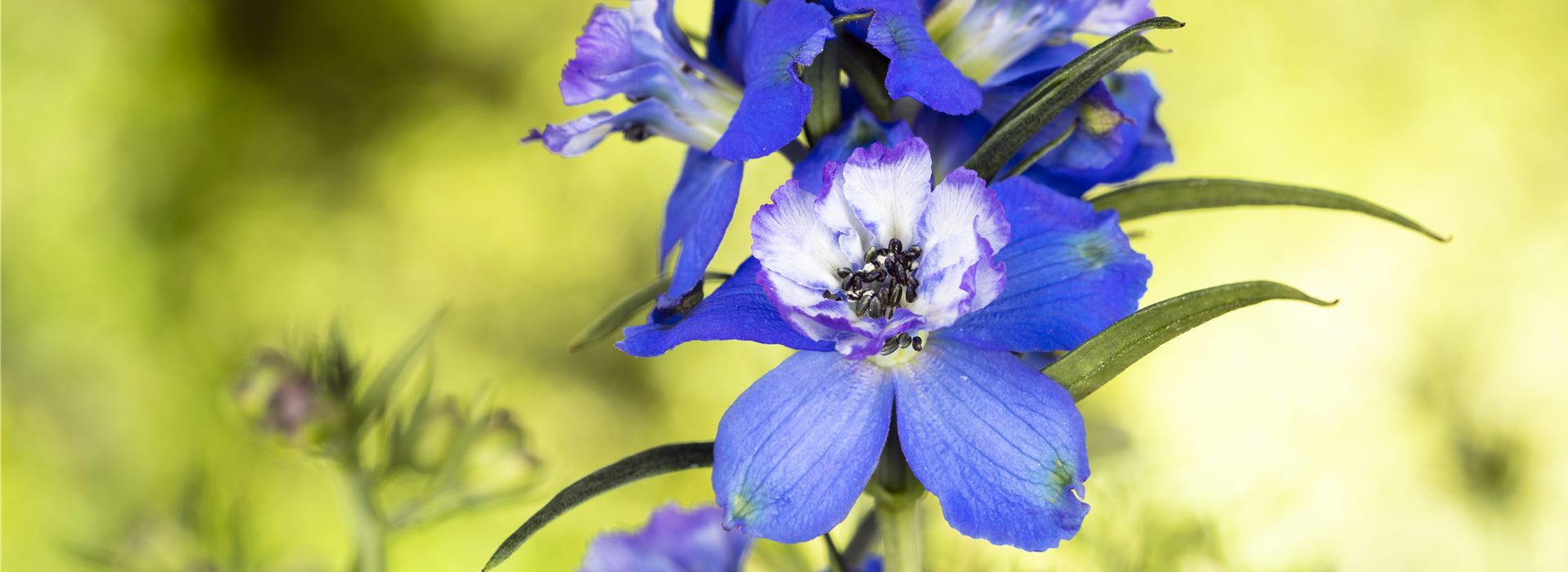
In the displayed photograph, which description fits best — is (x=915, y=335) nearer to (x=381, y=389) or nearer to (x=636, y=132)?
(x=636, y=132)

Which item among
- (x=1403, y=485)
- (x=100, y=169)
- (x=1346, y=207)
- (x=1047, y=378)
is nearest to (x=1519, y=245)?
(x=1403, y=485)

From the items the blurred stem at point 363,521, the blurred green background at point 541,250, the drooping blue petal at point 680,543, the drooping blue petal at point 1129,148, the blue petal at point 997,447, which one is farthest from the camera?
the blurred green background at point 541,250

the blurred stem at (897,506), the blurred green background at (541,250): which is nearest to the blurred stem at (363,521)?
the blurred stem at (897,506)

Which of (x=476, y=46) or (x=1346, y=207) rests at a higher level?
(x=1346, y=207)

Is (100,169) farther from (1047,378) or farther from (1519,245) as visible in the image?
(1519,245)

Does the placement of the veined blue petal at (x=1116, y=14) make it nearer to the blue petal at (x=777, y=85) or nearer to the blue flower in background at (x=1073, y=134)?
the blue flower in background at (x=1073, y=134)

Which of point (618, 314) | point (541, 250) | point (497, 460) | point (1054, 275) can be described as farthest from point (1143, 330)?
point (541, 250)

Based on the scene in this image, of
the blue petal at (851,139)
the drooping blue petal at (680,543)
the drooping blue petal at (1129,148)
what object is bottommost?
the drooping blue petal at (680,543)
